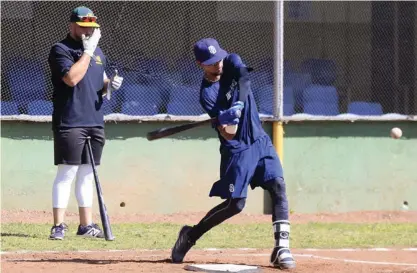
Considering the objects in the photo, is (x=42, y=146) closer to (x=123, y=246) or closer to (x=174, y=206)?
(x=174, y=206)

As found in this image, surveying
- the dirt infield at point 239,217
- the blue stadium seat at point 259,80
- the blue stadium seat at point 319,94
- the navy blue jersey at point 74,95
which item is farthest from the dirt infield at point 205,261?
the blue stadium seat at point 319,94

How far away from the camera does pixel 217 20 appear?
12773 mm

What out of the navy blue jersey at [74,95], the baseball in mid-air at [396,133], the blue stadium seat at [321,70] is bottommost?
the baseball in mid-air at [396,133]

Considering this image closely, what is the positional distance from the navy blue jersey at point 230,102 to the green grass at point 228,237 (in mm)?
2109

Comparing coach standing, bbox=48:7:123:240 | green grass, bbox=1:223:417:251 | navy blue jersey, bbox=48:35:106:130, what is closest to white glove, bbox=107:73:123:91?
coach standing, bbox=48:7:123:240

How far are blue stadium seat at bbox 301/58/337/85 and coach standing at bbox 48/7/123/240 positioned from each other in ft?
12.7

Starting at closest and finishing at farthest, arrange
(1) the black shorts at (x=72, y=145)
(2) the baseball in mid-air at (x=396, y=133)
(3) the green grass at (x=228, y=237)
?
(3) the green grass at (x=228, y=237), (1) the black shorts at (x=72, y=145), (2) the baseball in mid-air at (x=396, y=133)

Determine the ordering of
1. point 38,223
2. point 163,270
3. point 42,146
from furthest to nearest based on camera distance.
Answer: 1. point 42,146
2. point 38,223
3. point 163,270

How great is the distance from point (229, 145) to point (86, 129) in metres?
2.45

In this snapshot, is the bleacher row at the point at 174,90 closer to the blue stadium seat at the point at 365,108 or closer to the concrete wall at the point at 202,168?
the blue stadium seat at the point at 365,108

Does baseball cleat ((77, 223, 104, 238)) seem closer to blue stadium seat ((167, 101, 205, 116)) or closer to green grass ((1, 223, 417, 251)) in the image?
green grass ((1, 223, 417, 251))

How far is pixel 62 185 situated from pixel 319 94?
4505mm

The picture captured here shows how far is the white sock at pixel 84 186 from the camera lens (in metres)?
9.97

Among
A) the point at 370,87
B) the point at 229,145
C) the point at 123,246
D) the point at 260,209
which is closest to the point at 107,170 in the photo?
the point at 260,209
